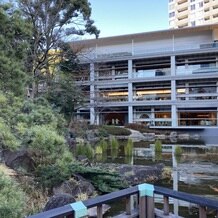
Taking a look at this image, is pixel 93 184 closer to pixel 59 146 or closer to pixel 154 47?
pixel 59 146

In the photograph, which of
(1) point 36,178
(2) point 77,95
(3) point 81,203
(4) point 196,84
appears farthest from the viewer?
(4) point 196,84

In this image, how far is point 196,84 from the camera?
30.8 m

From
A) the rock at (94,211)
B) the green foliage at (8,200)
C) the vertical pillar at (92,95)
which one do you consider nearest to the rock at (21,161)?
the rock at (94,211)

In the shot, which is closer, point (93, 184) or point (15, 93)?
point (15, 93)

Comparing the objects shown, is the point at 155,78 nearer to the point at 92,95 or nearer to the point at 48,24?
the point at 92,95

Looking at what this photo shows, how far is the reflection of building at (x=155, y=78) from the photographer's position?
30.5 meters

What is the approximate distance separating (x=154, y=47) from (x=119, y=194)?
31.7 meters

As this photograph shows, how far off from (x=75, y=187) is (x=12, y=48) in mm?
3277

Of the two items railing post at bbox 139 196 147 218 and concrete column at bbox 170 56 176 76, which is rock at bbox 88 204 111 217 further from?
concrete column at bbox 170 56 176 76

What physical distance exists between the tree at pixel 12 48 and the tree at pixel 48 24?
14249mm

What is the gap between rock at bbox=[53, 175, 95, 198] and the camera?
262 inches

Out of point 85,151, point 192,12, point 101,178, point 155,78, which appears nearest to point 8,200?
point 101,178

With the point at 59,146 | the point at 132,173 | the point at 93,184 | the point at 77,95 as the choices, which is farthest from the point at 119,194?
the point at 77,95

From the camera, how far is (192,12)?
→ 64.8 m
